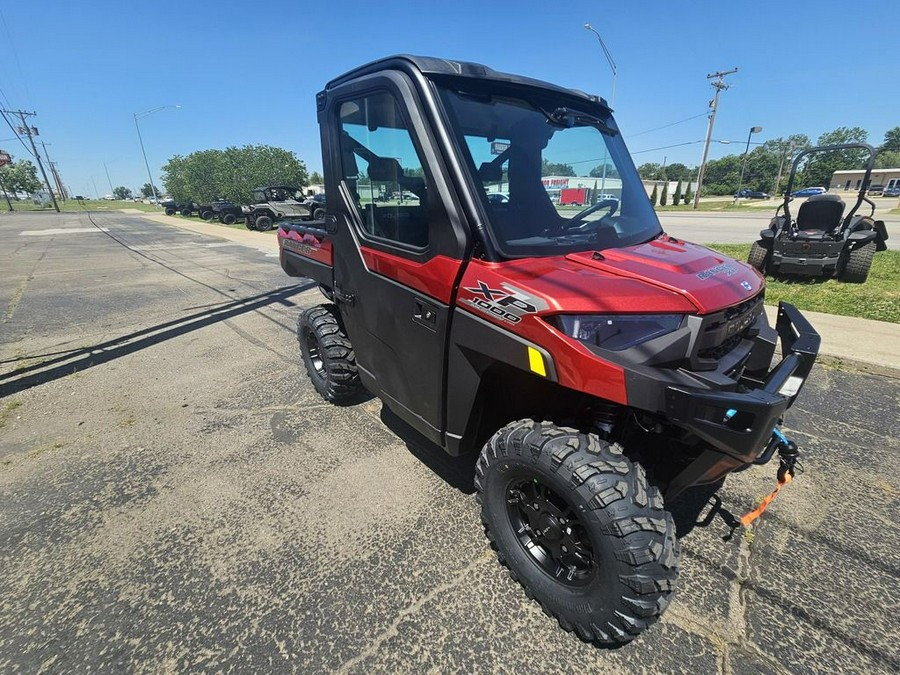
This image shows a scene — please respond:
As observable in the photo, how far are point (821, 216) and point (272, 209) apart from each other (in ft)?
68.8

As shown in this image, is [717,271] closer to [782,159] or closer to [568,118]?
[568,118]

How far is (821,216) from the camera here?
7594mm

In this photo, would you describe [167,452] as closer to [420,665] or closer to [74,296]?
[420,665]

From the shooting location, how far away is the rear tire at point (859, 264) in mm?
6984

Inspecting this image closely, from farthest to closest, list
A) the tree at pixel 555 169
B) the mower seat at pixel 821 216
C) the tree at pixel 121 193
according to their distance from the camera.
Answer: the tree at pixel 121 193 < the mower seat at pixel 821 216 < the tree at pixel 555 169

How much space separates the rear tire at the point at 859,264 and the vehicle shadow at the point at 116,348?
9.40 m

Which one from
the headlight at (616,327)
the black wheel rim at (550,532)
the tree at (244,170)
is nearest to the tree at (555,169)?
the headlight at (616,327)

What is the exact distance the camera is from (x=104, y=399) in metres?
3.90

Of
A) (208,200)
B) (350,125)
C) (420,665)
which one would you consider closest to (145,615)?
(420,665)

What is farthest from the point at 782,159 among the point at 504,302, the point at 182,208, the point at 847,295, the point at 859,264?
the point at 504,302

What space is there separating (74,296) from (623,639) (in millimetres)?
9986

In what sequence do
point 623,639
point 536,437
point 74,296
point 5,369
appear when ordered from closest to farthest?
point 623,639, point 536,437, point 5,369, point 74,296

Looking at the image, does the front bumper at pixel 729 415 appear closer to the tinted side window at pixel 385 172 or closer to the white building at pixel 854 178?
the tinted side window at pixel 385 172

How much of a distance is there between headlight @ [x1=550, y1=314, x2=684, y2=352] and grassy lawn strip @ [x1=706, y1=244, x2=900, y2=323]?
6.03 metres
